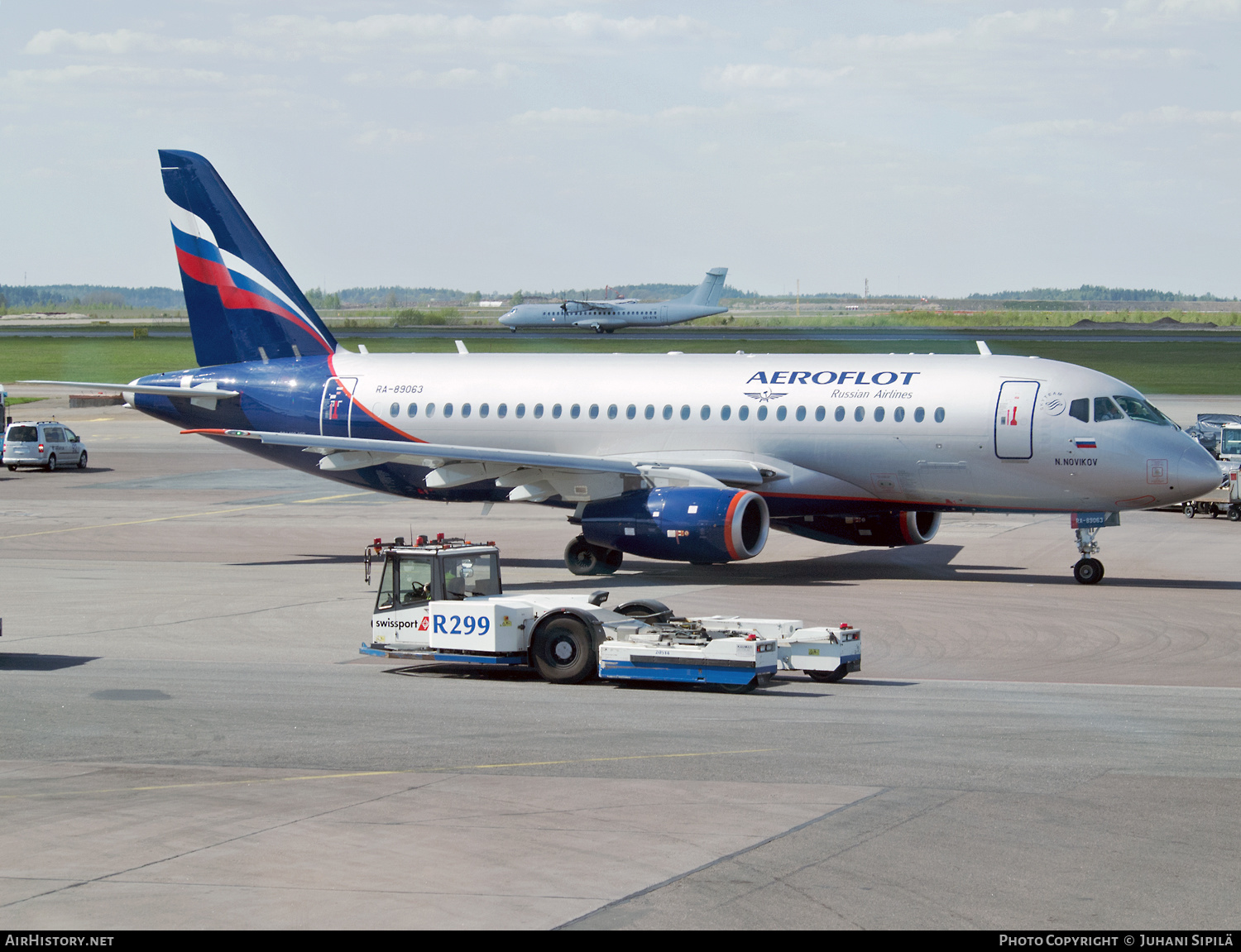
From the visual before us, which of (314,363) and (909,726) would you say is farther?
(314,363)

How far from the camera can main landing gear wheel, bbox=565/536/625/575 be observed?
1508 inches

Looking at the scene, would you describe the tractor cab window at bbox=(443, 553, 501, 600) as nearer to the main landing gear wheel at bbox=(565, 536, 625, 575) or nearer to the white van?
the main landing gear wheel at bbox=(565, 536, 625, 575)

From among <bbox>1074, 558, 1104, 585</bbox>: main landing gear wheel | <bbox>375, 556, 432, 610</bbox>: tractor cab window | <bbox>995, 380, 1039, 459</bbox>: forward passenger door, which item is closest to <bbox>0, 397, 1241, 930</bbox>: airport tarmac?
<bbox>1074, 558, 1104, 585</bbox>: main landing gear wheel

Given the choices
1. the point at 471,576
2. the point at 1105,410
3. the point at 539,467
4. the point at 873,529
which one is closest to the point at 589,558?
the point at 539,467

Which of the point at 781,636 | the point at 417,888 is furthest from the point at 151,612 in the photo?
the point at 417,888

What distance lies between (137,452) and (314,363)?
113ft

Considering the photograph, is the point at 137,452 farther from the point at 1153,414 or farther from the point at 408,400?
the point at 1153,414

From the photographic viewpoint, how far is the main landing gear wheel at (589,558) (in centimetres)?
3831

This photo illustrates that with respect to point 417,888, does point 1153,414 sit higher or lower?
higher

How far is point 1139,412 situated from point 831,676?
15.0 metres

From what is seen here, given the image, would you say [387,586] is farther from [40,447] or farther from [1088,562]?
[40,447]

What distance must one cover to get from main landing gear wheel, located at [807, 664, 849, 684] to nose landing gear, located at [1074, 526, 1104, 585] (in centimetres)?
1342

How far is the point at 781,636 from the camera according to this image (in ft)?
81.8

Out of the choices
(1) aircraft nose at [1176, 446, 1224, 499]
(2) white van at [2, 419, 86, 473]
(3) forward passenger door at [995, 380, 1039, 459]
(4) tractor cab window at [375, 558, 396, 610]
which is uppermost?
(3) forward passenger door at [995, 380, 1039, 459]
